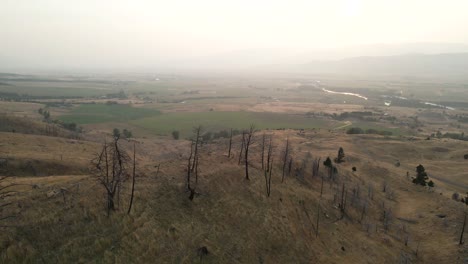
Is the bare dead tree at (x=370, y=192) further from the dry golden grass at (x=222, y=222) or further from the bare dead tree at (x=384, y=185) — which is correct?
the bare dead tree at (x=384, y=185)

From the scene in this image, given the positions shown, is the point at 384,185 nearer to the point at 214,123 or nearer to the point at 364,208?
the point at 364,208

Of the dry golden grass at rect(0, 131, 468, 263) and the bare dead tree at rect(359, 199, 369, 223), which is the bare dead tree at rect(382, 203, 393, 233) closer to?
the dry golden grass at rect(0, 131, 468, 263)

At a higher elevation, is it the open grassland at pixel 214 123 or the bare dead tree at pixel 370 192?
the open grassland at pixel 214 123

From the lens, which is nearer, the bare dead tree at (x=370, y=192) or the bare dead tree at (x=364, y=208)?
the bare dead tree at (x=364, y=208)

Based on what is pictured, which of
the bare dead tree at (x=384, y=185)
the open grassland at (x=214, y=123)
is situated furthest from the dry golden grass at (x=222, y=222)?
the open grassland at (x=214, y=123)

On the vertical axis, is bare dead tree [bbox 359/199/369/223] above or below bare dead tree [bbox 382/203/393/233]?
above

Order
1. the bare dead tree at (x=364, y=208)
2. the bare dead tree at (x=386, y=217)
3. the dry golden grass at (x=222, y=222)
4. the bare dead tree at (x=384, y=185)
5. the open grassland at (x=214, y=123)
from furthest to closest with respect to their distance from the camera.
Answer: the open grassland at (x=214, y=123)
the bare dead tree at (x=384, y=185)
the bare dead tree at (x=364, y=208)
the bare dead tree at (x=386, y=217)
the dry golden grass at (x=222, y=222)

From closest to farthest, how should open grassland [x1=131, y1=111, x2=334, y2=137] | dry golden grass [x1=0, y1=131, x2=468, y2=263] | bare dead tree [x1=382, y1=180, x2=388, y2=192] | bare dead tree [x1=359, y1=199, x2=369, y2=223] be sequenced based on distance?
dry golden grass [x1=0, y1=131, x2=468, y2=263]
bare dead tree [x1=359, y1=199, x2=369, y2=223]
bare dead tree [x1=382, y1=180, x2=388, y2=192]
open grassland [x1=131, y1=111, x2=334, y2=137]

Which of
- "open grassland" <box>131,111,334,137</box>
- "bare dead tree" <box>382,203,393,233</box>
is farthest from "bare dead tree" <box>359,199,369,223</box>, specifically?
"open grassland" <box>131,111,334,137</box>
